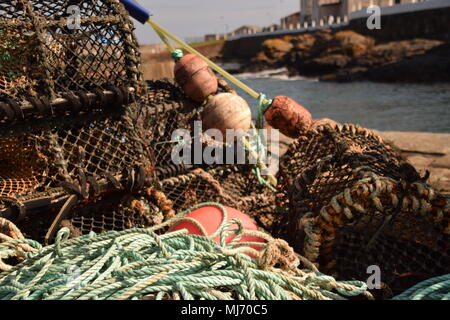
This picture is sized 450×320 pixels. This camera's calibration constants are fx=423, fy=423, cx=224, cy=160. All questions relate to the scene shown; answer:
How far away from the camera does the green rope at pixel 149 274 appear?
1335mm

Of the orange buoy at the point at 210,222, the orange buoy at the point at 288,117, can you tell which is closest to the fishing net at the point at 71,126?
the orange buoy at the point at 210,222

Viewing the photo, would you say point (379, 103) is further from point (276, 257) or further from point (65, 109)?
point (276, 257)

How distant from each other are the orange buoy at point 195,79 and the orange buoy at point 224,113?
0.08 metres

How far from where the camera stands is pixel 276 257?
1.53 meters

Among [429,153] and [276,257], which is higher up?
[276,257]

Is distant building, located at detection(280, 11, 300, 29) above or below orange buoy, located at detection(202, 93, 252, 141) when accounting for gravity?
above

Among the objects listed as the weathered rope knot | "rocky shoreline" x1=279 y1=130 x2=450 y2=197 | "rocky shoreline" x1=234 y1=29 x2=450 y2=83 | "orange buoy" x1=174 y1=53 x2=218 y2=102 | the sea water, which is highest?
"rocky shoreline" x1=234 y1=29 x2=450 y2=83

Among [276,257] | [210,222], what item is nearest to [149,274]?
[276,257]

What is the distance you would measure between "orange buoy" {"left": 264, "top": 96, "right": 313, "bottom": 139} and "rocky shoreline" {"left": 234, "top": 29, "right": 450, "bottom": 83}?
22395 millimetres

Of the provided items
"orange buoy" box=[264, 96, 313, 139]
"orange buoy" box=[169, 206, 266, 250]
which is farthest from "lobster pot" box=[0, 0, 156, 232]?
"orange buoy" box=[264, 96, 313, 139]

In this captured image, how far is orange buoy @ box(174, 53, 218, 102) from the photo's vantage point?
10.4ft

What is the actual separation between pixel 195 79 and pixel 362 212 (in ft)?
5.96

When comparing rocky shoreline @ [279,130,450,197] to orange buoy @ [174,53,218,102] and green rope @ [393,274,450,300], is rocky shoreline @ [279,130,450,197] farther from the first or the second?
green rope @ [393,274,450,300]
